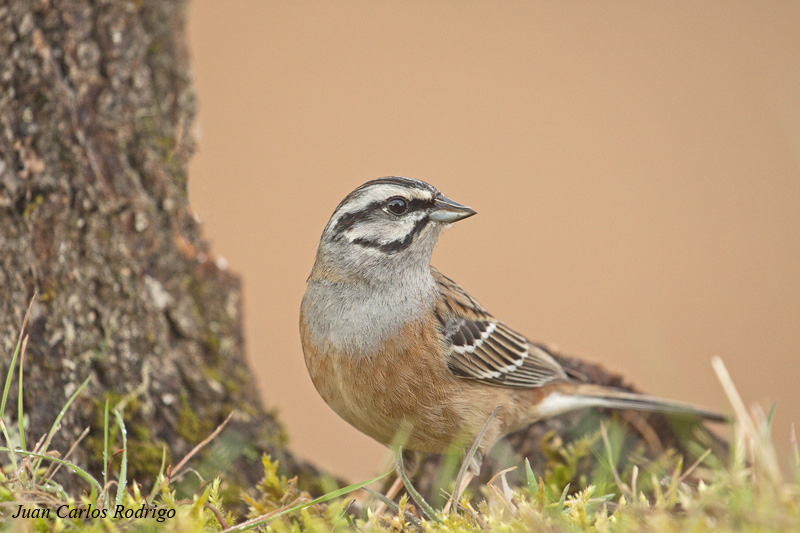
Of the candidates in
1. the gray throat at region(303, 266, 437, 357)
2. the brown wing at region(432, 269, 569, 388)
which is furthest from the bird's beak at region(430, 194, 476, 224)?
the brown wing at region(432, 269, 569, 388)

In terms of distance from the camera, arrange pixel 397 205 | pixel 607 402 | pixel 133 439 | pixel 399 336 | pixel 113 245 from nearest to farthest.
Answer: pixel 399 336 < pixel 397 205 < pixel 133 439 < pixel 113 245 < pixel 607 402

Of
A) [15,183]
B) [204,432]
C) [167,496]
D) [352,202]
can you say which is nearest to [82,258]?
[15,183]

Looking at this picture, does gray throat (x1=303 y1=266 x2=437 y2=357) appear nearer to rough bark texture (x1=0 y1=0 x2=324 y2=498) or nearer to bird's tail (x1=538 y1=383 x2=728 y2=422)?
rough bark texture (x1=0 y1=0 x2=324 y2=498)

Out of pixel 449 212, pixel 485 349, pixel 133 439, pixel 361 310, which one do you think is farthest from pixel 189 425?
pixel 449 212

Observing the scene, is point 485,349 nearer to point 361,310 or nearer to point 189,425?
point 361,310

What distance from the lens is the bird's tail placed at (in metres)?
4.48

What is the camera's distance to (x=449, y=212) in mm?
3773

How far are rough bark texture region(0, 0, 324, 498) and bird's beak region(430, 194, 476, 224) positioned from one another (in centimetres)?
179

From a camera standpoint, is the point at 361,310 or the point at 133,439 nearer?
the point at 361,310

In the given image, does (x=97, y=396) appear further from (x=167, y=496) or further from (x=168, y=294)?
(x=167, y=496)

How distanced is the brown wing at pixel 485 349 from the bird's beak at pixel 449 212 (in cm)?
52

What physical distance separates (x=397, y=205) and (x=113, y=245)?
1.68 metres

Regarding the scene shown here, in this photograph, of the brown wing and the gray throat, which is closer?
the gray throat

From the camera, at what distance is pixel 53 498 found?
2.53m
